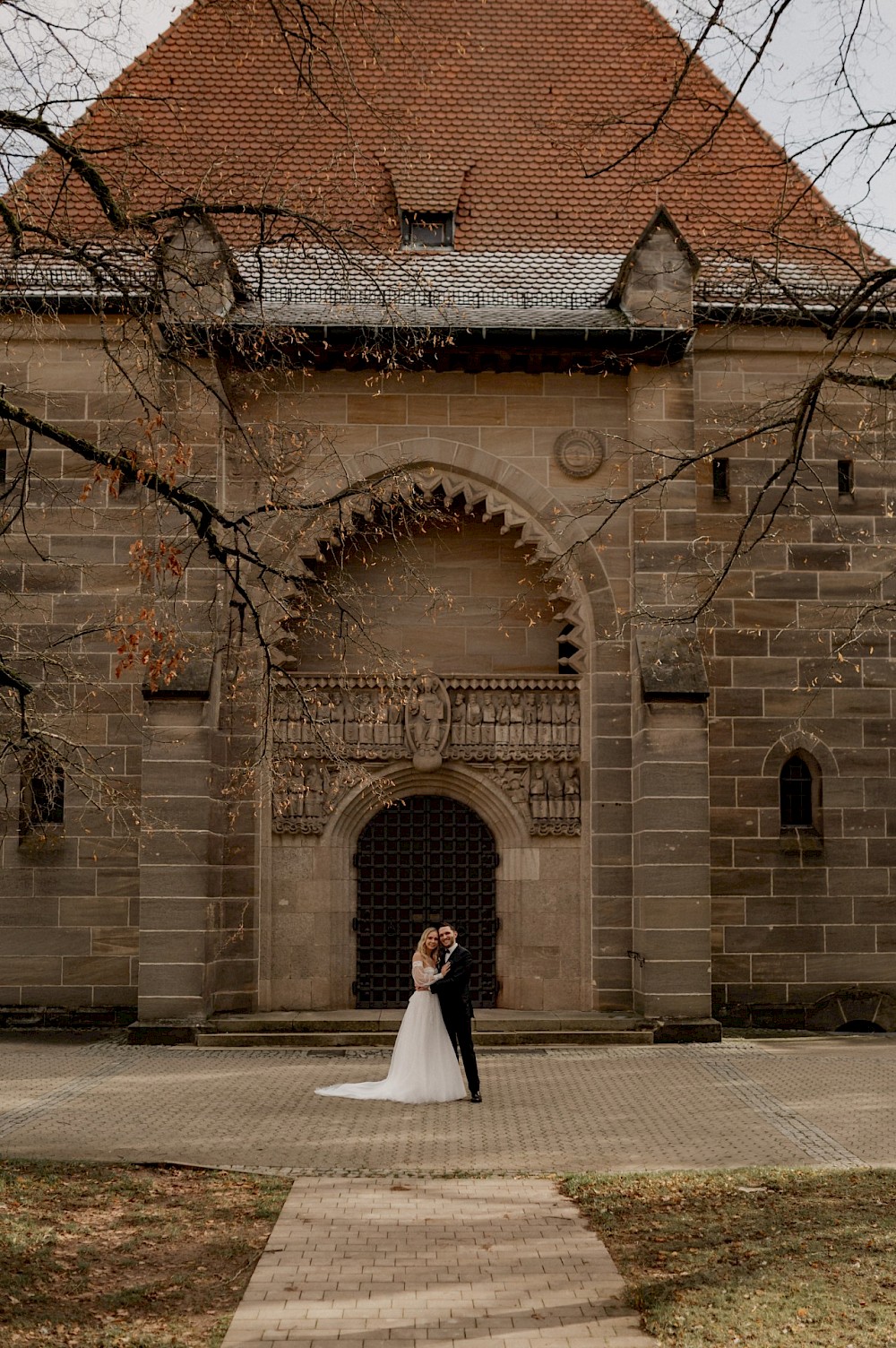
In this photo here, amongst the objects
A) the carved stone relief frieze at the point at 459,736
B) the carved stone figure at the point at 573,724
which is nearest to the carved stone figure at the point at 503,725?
the carved stone relief frieze at the point at 459,736

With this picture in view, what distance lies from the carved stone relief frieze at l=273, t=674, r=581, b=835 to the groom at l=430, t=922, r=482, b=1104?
4.77 m

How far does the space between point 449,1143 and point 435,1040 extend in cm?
206

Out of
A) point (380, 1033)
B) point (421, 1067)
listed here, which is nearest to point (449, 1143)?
point (421, 1067)

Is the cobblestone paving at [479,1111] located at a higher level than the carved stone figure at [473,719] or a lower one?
lower

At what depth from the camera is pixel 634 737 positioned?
17234mm

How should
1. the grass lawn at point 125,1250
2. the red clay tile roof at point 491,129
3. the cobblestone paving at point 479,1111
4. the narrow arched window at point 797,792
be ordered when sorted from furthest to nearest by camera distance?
the red clay tile roof at point 491,129 < the narrow arched window at point 797,792 < the cobblestone paving at point 479,1111 < the grass lawn at point 125,1250

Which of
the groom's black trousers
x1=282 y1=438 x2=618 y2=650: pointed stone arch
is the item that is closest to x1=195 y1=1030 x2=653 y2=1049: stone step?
the groom's black trousers

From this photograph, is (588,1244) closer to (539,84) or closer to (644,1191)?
(644,1191)

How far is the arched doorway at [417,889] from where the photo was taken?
17812 mm

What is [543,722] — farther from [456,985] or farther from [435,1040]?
[435,1040]

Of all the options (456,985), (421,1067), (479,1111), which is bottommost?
(479,1111)

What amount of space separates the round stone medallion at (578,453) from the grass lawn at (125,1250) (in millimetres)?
10183

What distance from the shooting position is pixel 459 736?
1789 cm

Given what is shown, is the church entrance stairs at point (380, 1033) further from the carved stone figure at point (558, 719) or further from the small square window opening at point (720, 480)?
the small square window opening at point (720, 480)
